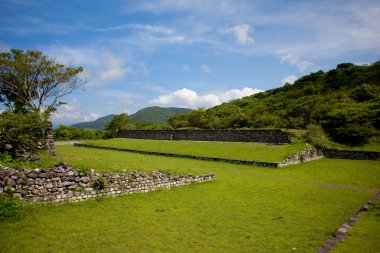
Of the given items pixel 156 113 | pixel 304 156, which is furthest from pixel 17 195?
pixel 156 113

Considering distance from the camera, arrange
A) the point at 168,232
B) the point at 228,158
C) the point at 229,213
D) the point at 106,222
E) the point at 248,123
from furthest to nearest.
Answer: the point at 248,123 → the point at 228,158 → the point at 229,213 → the point at 106,222 → the point at 168,232

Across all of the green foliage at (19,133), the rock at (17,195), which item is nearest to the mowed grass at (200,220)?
the rock at (17,195)

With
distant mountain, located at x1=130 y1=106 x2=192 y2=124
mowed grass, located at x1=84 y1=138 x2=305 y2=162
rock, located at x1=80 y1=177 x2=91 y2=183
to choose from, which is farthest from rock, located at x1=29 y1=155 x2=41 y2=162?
distant mountain, located at x1=130 y1=106 x2=192 y2=124

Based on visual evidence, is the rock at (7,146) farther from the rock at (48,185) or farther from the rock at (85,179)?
the rock at (85,179)

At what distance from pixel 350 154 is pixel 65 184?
21.2 meters

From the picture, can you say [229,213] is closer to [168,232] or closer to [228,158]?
[168,232]

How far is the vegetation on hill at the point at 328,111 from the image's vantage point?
24.4 meters

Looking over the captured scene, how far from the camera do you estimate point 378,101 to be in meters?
27.5

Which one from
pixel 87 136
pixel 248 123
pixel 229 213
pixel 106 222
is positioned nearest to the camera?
pixel 106 222

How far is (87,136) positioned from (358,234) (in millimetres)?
54184

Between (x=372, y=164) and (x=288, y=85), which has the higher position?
(x=288, y=85)

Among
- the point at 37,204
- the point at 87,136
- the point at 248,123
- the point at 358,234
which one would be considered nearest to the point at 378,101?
the point at 248,123

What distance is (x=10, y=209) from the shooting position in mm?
7926

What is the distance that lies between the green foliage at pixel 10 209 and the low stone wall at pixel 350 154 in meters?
22.6
